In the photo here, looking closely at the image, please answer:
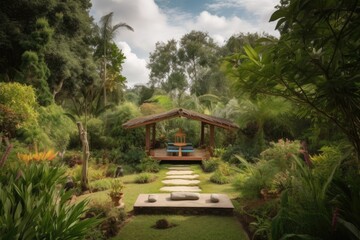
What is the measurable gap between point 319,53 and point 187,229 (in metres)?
3.96

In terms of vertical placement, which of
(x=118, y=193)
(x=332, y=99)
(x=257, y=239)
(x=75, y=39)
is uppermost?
(x=75, y=39)

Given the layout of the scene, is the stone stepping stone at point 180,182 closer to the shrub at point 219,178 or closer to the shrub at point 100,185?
the shrub at point 219,178

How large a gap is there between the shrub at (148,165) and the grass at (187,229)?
5664 mm

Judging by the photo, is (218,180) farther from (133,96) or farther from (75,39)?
(133,96)

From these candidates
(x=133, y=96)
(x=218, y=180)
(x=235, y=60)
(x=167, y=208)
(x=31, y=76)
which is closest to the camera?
(x=235, y=60)

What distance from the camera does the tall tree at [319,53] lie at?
76.2 inches

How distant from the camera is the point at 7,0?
16.2m

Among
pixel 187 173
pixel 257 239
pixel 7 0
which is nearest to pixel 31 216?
pixel 257 239

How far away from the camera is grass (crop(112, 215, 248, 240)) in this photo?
16.3ft

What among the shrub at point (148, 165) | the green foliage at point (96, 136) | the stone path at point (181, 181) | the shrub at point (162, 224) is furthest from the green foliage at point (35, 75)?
the shrub at point (162, 224)

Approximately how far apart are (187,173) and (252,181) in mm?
5274

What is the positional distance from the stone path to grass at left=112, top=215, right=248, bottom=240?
8.11 ft

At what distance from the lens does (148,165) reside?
11953 millimetres

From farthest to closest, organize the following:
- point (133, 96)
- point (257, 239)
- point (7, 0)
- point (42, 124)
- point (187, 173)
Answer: point (133, 96) → point (7, 0) → point (42, 124) → point (187, 173) → point (257, 239)
